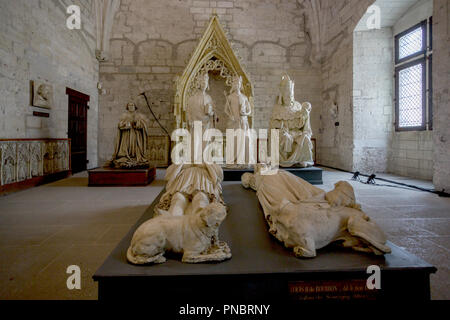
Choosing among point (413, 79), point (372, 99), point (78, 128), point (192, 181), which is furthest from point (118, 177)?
point (413, 79)

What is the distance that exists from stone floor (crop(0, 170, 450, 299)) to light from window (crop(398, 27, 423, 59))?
3.98 m

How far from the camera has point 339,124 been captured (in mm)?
8961

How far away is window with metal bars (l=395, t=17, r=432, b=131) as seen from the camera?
6766mm

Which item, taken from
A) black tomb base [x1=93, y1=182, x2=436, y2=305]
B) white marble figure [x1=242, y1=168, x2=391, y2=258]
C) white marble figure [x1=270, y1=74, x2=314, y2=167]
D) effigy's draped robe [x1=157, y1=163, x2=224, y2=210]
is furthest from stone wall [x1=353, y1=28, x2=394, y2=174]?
black tomb base [x1=93, y1=182, x2=436, y2=305]

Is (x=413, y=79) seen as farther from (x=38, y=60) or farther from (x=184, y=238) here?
(x=38, y=60)

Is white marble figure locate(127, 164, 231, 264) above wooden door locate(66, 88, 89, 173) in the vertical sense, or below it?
below

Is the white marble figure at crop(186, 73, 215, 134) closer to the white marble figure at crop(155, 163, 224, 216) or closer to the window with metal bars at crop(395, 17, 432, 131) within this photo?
the white marble figure at crop(155, 163, 224, 216)

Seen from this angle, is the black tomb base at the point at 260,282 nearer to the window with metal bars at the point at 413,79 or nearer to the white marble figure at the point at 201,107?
the white marble figure at the point at 201,107

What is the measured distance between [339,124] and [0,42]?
857cm

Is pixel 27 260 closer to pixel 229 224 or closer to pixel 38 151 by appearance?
pixel 229 224

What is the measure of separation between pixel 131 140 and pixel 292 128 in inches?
144

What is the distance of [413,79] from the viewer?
725cm

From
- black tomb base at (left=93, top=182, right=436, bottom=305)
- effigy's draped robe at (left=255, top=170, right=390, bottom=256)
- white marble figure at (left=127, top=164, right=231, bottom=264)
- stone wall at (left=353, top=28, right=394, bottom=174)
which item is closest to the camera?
black tomb base at (left=93, top=182, right=436, bottom=305)
